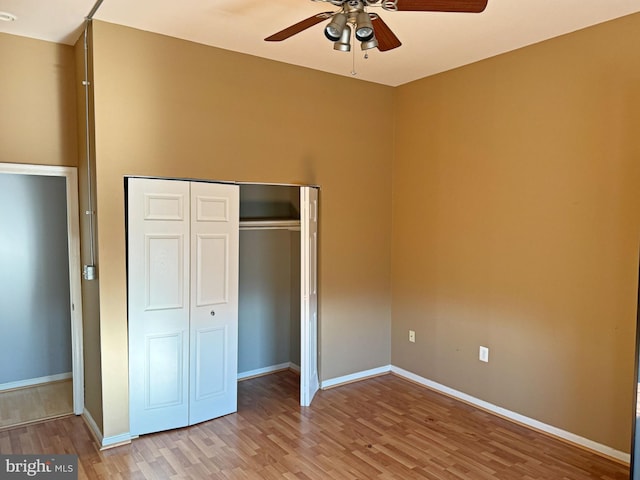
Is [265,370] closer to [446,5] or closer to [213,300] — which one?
[213,300]

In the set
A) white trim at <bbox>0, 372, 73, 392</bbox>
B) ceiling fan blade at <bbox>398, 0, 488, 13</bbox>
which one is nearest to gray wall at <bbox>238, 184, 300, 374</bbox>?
white trim at <bbox>0, 372, 73, 392</bbox>

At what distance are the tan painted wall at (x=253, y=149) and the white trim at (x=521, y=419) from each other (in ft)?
1.59

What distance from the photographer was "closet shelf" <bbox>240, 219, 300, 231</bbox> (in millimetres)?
4493

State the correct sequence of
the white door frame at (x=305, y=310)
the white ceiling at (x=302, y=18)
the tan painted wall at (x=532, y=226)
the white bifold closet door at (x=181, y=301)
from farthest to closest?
the white door frame at (x=305, y=310)
the white bifold closet door at (x=181, y=301)
the tan painted wall at (x=532, y=226)
the white ceiling at (x=302, y=18)

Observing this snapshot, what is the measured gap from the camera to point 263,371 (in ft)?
16.3

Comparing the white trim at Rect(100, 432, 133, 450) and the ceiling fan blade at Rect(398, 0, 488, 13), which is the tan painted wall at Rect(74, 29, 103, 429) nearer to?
the white trim at Rect(100, 432, 133, 450)

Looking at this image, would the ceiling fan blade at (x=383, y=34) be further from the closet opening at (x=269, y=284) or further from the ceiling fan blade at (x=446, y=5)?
the closet opening at (x=269, y=284)

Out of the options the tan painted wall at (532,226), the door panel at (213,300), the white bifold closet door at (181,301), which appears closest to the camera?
the tan painted wall at (532,226)

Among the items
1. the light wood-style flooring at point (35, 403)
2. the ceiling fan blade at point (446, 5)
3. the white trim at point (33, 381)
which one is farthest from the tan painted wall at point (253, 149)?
the ceiling fan blade at point (446, 5)

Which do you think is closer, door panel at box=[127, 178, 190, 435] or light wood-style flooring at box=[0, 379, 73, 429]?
door panel at box=[127, 178, 190, 435]

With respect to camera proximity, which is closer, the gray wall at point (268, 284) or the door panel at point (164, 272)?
the door panel at point (164, 272)

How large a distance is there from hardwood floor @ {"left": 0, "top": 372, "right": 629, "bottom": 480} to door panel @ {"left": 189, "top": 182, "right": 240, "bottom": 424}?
218 mm

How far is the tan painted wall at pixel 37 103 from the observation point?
3.49 meters

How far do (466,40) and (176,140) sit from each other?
7.61ft
